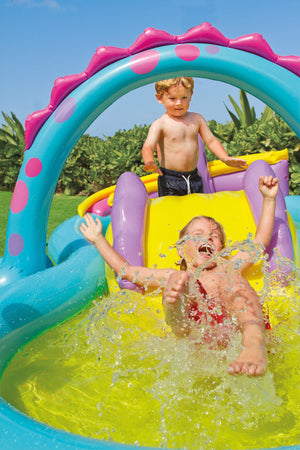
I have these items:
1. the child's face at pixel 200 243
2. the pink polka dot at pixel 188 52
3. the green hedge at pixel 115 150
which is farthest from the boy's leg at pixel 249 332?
the green hedge at pixel 115 150

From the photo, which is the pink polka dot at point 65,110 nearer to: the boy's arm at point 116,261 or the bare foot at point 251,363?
the boy's arm at point 116,261

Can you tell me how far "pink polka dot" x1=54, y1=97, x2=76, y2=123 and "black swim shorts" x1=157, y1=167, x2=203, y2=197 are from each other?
33.6 inches

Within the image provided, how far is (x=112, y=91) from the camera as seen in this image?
2.37 m

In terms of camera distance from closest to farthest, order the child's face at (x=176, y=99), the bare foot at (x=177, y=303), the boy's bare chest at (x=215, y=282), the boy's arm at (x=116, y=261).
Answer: the bare foot at (x=177, y=303) < the boy's bare chest at (x=215, y=282) < the boy's arm at (x=116, y=261) < the child's face at (x=176, y=99)

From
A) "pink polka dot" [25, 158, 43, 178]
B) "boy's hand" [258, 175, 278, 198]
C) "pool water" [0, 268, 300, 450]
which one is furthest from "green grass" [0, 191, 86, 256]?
"boy's hand" [258, 175, 278, 198]

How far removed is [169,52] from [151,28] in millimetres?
176

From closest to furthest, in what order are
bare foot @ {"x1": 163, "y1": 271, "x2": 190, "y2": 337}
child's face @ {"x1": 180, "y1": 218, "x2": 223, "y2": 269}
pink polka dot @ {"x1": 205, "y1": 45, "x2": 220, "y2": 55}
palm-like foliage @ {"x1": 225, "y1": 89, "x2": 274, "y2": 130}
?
bare foot @ {"x1": 163, "y1": 271, "x2": 190, "y2": 337} → child's face @ {"x1": 180, "y1": 218, "x2": 223, "y2": 269} → pink polka dot @ {"x1": 205, "y1": 45, "x2": 220, "y2": 55} → palm-like foliage @ {"x1": 225, "y1": 89, "x2": 274, "y2": 130}

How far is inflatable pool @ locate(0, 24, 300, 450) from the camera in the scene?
2.23m

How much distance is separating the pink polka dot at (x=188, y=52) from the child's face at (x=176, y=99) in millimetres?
513

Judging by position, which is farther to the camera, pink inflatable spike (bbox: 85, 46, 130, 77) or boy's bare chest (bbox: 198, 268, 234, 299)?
pink inflatable spike (bbox: 85, 46, 130, 77)

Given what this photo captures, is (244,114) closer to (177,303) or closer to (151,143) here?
(151,143)

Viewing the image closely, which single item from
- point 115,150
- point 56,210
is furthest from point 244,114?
point 56,210

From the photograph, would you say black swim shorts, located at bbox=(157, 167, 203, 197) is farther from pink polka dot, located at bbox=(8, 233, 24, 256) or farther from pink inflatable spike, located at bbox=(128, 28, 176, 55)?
pink polka dot, located at bbox=(8, 233, 24, 256)

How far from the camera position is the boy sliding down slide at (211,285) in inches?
57.9
